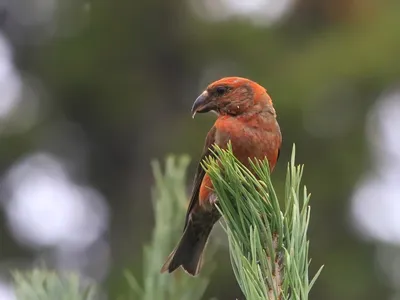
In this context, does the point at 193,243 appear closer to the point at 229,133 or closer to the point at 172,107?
the point at 229,133

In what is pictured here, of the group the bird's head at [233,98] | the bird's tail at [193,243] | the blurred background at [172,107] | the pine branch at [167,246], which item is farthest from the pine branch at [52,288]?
the blurred background at [172,107]

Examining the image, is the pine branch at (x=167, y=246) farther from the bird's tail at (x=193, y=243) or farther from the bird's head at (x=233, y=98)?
the bird's head at (x=233, y=98)

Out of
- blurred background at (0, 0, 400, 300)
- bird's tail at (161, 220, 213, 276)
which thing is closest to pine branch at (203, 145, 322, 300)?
bird's tail at (161, 220, 213, 276)

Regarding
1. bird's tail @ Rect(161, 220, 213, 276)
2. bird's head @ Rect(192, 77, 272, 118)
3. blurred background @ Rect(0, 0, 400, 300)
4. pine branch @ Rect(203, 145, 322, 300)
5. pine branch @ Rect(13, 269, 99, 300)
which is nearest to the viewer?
pine branch @ Rect(203, 145, 322, 300)

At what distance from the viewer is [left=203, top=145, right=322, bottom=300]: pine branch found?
0.87 m

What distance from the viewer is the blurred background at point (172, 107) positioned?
7141mm

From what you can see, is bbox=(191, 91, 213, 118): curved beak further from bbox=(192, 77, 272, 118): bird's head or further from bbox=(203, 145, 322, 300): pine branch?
bbox=(203, 145, 322, 300): pine branch

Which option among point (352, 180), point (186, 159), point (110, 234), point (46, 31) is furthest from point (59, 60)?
point (186, 159)

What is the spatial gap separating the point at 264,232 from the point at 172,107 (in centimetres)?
763

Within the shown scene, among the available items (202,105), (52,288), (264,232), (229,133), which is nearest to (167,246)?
(52,288)

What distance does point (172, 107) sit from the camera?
28.0 ft

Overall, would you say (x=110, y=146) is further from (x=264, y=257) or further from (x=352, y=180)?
(x=264, y=257)

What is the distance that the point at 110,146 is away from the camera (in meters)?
9.41

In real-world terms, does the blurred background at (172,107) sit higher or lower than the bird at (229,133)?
lower
